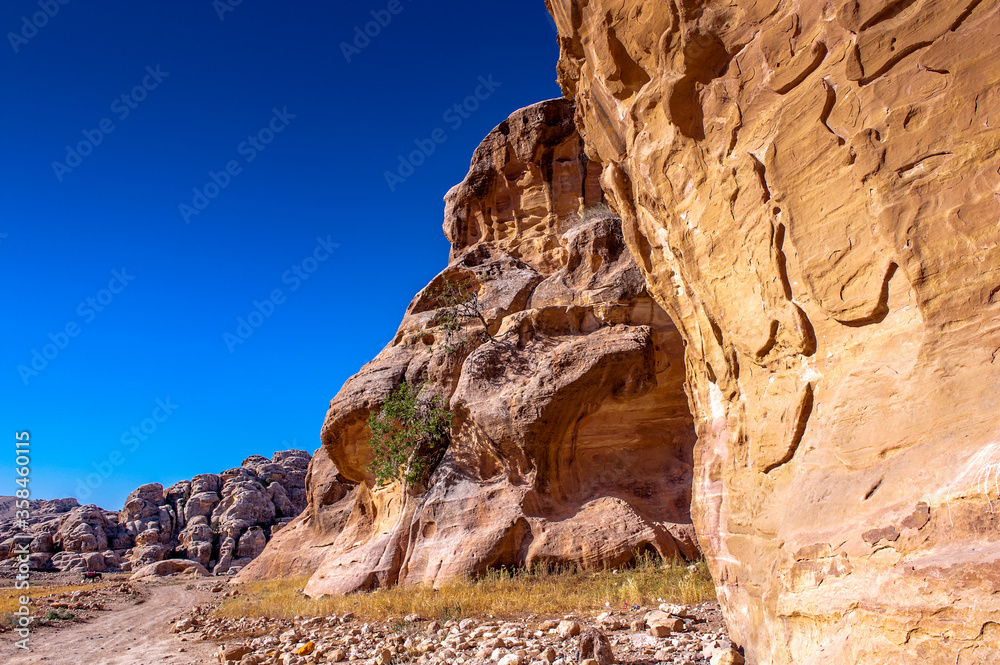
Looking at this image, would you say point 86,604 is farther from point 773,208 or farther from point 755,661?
point 773,208

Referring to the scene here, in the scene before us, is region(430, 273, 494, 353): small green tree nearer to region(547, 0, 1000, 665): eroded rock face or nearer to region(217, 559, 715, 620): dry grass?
region(217, 559, 715, 620): dry grass

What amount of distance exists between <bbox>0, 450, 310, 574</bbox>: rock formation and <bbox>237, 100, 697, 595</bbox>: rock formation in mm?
33155

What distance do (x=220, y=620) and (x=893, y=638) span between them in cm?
1238

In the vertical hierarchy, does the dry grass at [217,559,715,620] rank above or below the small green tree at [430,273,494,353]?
below

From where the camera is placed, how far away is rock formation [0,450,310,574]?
44.7 meters

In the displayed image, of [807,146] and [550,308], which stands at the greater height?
[550,308]

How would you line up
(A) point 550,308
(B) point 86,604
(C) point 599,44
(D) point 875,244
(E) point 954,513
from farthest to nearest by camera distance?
1. (B) point 86,604
2. (A) point 550,308
3. (C) point 599,44
4. (D) point 875,244
5. (E) point 954,513

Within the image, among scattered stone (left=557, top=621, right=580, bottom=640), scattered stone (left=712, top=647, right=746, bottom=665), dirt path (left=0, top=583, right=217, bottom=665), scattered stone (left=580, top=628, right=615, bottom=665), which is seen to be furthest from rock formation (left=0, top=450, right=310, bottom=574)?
scattered stone (left=712, top=647, right=746, bottom=665)

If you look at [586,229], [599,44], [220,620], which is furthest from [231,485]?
[599,44]

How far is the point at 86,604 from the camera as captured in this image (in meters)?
16.9

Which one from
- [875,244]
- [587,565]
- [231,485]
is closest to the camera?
[875,244]

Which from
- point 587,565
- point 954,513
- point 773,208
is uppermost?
point 773,208

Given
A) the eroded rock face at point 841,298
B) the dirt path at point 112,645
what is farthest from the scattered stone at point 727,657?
the dirt path at point 112,645

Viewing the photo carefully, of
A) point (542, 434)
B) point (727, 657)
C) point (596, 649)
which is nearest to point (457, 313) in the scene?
point (542, 434)
